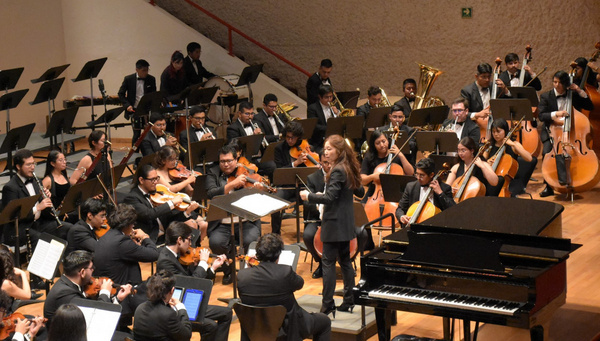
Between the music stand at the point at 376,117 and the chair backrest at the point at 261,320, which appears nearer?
the chair backrest at the point at 261,320

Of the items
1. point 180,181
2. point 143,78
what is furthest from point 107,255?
point 143,78

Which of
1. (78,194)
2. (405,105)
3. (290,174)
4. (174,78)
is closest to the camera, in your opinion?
(78,194)

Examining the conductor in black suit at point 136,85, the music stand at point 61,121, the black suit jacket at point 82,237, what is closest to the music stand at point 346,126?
the music stand at point 61,121

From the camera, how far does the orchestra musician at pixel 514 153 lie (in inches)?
326

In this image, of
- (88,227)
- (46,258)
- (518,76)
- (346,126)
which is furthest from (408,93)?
(46,258)

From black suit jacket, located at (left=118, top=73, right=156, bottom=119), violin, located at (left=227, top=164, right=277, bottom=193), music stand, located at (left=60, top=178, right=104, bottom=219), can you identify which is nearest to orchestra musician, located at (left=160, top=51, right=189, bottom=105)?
black suit jacket, located at (left=118, top=73, right=156, bottom=119)

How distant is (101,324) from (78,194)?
2.55 meters

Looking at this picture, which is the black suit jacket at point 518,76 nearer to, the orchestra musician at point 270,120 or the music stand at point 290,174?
the orchestra musician at point 270,120

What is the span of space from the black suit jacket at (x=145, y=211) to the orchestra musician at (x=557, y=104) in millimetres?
4553

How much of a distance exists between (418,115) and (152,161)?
3.06m

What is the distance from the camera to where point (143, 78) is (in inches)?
444

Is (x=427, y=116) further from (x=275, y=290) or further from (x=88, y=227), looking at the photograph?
(x=275, y=290)

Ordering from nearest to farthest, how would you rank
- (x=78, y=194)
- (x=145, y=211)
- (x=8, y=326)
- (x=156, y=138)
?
1. (x=8, y=326)
2. (x=78, y=194)
3. (x=145, y=211)
4. (x=156, y=138)

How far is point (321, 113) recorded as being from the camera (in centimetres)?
1002
